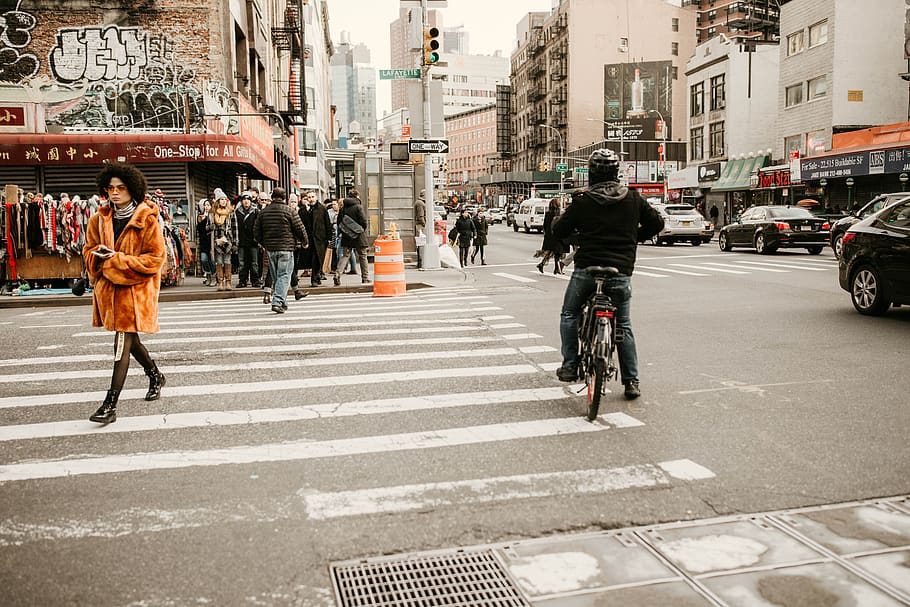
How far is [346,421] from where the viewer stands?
6.21 metres

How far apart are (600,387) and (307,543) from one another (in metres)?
2.79

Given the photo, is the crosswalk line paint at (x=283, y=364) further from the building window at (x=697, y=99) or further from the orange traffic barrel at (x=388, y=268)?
the building window at (x=697, y=99)

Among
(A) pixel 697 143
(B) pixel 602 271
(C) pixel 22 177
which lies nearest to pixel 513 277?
(C) pixel 22 177

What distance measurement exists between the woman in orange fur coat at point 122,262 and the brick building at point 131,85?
46.5 ft

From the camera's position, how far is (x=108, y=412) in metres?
6.23

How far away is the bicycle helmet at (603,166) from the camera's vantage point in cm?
648

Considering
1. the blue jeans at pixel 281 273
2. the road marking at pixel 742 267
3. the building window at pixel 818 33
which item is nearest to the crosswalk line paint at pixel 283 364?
the blue jeans at pixel 281 273

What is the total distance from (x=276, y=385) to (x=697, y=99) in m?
63.8

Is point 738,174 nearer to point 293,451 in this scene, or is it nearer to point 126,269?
point 126,269

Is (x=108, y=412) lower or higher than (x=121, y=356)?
lower

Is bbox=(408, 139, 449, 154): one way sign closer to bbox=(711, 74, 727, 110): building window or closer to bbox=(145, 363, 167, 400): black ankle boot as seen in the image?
bbox=(145, 363, 167, 400): black ankle boot

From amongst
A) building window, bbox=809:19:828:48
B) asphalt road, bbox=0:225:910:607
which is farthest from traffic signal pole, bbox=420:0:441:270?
building window, bbox=809:19:828:48

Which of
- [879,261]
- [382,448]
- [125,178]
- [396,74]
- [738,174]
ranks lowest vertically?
[382,448]

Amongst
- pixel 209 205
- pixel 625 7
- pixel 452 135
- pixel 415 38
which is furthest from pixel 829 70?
pixel 452 135
